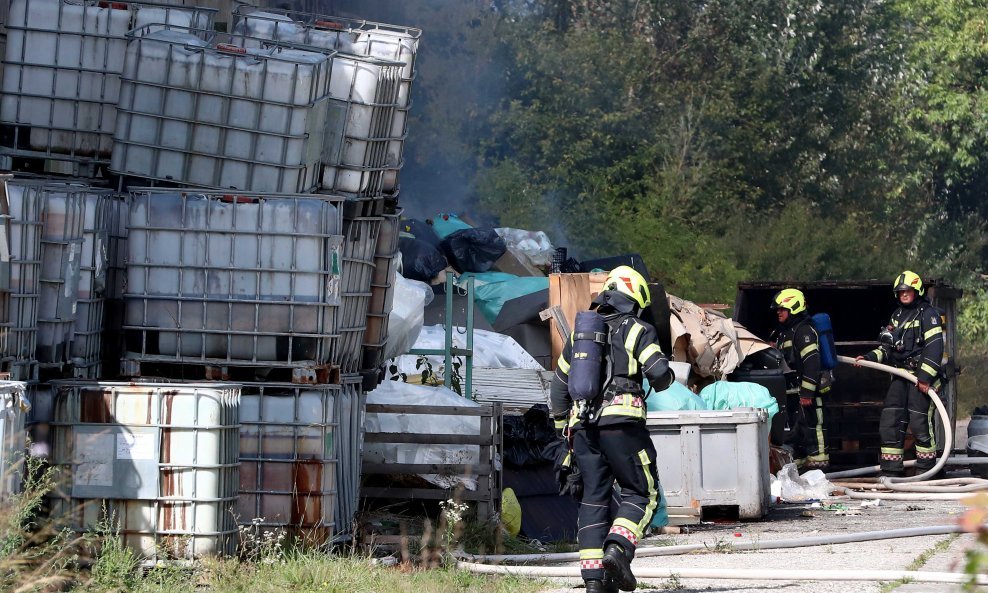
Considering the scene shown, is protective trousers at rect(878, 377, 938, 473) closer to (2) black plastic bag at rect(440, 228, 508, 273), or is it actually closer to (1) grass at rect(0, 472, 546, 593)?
(2) black plastic bag at rect(440, 228, 508, 273)

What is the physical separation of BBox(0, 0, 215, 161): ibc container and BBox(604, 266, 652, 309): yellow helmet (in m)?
3.39

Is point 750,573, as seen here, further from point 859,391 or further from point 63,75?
point 859,391

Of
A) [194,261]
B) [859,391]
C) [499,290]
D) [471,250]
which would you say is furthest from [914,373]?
[194,261]

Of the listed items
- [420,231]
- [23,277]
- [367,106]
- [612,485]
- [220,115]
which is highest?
[420,231]

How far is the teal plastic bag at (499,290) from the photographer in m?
14.6

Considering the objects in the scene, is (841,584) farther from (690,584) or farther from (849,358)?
(849,358)

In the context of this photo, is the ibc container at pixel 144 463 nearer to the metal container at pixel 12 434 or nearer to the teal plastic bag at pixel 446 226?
the metal container at pixel 12 434

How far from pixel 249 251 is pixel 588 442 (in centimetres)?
213

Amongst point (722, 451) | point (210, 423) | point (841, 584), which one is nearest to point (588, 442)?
point (841, 584)

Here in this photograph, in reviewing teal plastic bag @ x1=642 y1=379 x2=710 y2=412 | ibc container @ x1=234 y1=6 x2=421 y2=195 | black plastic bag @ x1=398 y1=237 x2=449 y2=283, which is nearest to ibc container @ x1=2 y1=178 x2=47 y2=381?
ibc container @ x1=234 y1=6 x2=421 y2=195

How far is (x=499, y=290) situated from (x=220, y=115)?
7212 millimetres

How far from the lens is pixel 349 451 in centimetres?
801

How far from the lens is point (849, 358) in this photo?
45.0 ft

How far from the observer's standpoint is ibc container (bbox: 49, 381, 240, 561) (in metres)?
6.56
